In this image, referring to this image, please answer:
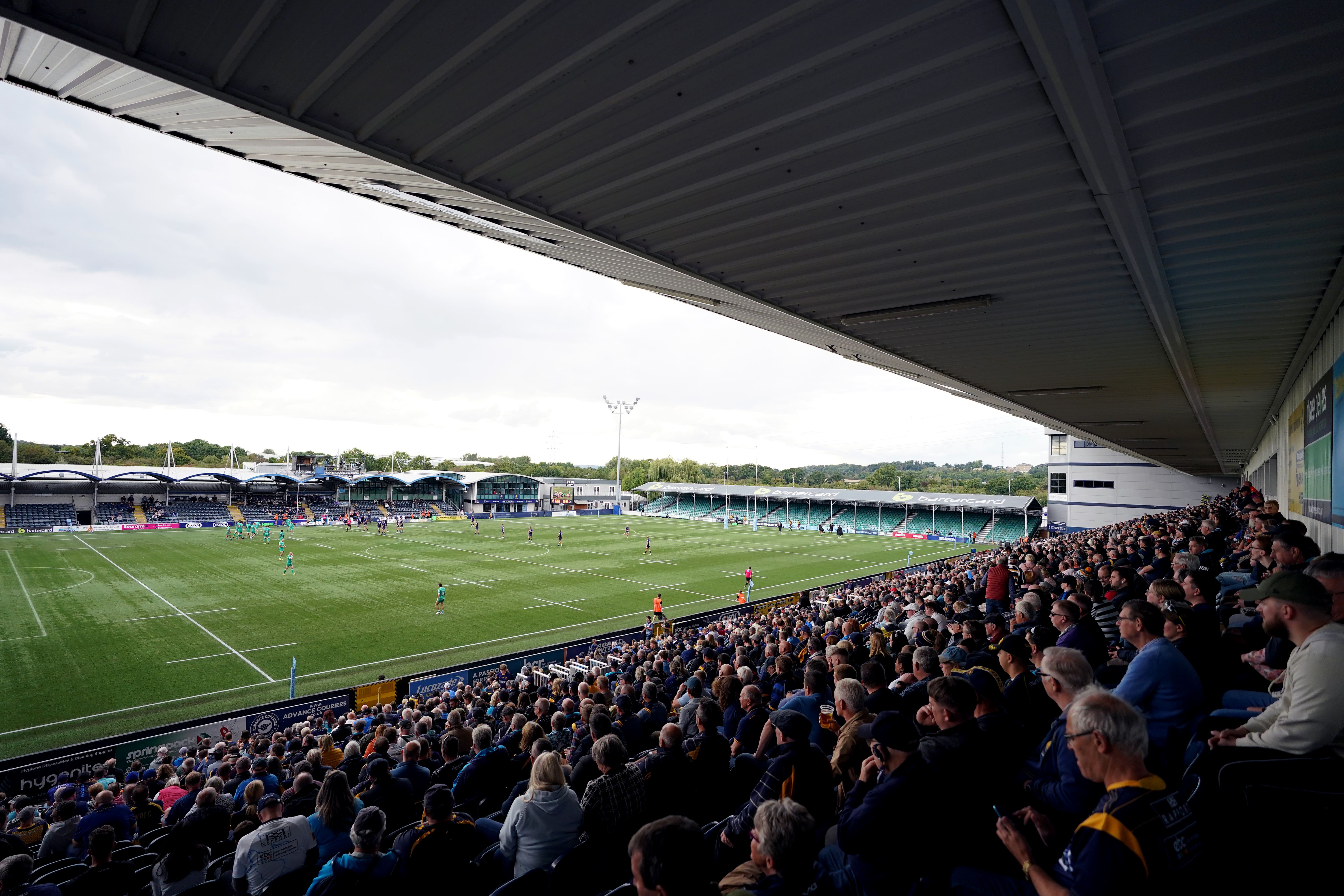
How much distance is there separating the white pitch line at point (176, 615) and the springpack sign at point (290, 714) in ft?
43.9

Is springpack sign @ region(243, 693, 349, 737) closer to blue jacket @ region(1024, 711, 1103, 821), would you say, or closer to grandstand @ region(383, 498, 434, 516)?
blue jacket @ region(1024, 711, 1103, 821)

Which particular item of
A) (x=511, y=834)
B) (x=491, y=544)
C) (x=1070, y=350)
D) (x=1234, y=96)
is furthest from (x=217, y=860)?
(x=491, y=544)

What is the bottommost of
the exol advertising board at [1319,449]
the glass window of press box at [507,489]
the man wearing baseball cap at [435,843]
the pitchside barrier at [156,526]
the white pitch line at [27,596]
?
the pitchside barrier at [156,526]

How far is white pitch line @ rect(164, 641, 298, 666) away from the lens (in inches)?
693

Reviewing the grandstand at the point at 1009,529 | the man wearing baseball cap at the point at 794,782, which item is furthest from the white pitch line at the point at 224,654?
the grandstand at the point at 1009,529

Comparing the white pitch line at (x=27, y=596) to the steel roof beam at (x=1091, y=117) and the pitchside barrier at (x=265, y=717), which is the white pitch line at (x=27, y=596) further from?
the steel roof beam at (x=1091, y=117)

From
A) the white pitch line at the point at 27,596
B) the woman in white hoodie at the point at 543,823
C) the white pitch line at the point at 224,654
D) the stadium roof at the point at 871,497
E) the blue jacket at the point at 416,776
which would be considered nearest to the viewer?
the woman in white hoodie at the point at 543,823

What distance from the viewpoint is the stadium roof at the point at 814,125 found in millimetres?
3299

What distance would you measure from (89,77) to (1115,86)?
6631 millimetres

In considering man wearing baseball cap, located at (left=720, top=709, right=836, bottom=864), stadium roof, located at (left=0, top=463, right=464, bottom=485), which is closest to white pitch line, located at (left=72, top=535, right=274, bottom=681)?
man wearing baseball cap, located at (left=720, top=709, right=836, bottom=864)

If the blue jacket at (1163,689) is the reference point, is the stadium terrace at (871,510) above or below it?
below

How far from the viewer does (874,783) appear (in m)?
3.24

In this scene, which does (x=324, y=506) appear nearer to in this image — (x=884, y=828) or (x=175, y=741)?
(x=175, y=741)

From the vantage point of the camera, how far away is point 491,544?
43.7 metres
